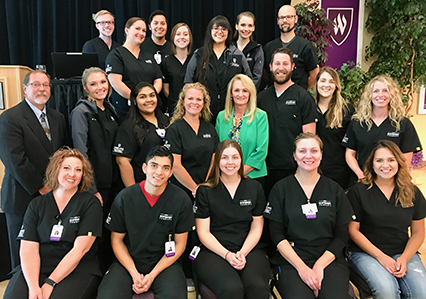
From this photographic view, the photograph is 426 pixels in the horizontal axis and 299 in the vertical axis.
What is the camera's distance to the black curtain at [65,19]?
517 centimetres

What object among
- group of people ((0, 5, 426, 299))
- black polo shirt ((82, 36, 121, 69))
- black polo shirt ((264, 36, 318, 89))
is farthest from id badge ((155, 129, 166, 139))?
black polo shirt ((82, 36, 121, 69))

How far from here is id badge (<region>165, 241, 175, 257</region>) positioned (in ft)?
7.61

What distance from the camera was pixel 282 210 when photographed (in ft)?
8.01

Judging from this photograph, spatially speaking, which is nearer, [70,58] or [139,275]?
[139,275]

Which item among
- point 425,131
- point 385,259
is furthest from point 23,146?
point 425,131

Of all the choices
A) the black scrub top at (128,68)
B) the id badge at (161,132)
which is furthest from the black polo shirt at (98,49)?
the id badge at (161,132)

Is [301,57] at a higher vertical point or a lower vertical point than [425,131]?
higher

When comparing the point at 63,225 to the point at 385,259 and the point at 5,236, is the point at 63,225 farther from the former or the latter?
the point at 385,259

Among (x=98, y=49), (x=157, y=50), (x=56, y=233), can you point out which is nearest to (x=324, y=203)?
(x=56, y=233)

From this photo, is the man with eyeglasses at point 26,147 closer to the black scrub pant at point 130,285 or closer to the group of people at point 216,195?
the group of people at point 216,195

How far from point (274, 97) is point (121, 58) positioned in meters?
1.46

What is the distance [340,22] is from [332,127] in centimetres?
396

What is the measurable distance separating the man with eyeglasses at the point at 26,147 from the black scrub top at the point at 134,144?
0.46m

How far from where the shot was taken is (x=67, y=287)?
2.17m
